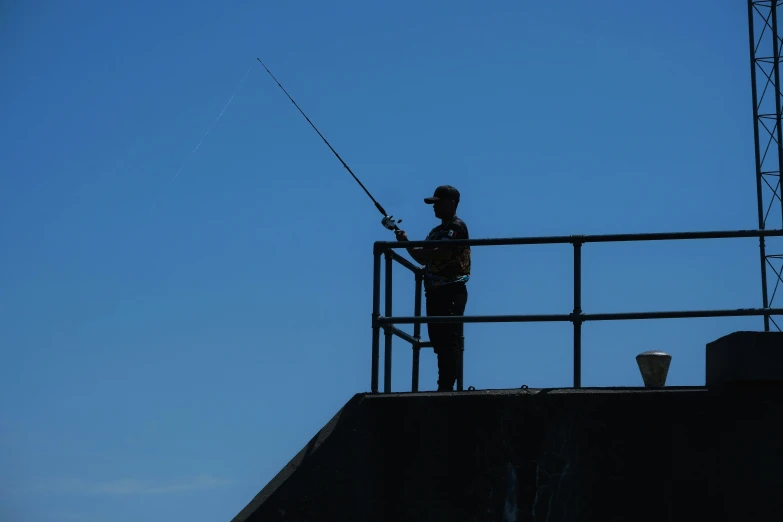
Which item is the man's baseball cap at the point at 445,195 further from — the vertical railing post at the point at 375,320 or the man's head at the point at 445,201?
the vertical railing post at the point at 375,320

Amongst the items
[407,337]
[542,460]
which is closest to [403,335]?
[407,337]

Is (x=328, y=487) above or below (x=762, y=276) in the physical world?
below

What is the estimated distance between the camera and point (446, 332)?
9508 millimetres

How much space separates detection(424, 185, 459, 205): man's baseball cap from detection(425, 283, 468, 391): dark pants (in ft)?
2.31

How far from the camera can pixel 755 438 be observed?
8.09 metres

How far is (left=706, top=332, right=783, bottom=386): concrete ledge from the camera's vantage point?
798 centimetres

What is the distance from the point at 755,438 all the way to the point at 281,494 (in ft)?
10.2

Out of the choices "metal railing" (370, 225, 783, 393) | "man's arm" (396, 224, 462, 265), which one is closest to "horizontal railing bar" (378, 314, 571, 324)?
"metal railing" (370, 225, 783, 393)

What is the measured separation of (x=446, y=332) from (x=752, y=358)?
7.76 feet

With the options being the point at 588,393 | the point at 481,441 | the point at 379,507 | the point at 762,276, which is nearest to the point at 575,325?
the point at 588,393

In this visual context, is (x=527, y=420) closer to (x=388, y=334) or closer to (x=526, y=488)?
(x=526, y=488)

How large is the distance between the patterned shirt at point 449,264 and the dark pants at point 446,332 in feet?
0.17

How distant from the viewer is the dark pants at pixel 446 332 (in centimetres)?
952

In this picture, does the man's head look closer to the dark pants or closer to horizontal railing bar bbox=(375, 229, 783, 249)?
the dark pants
